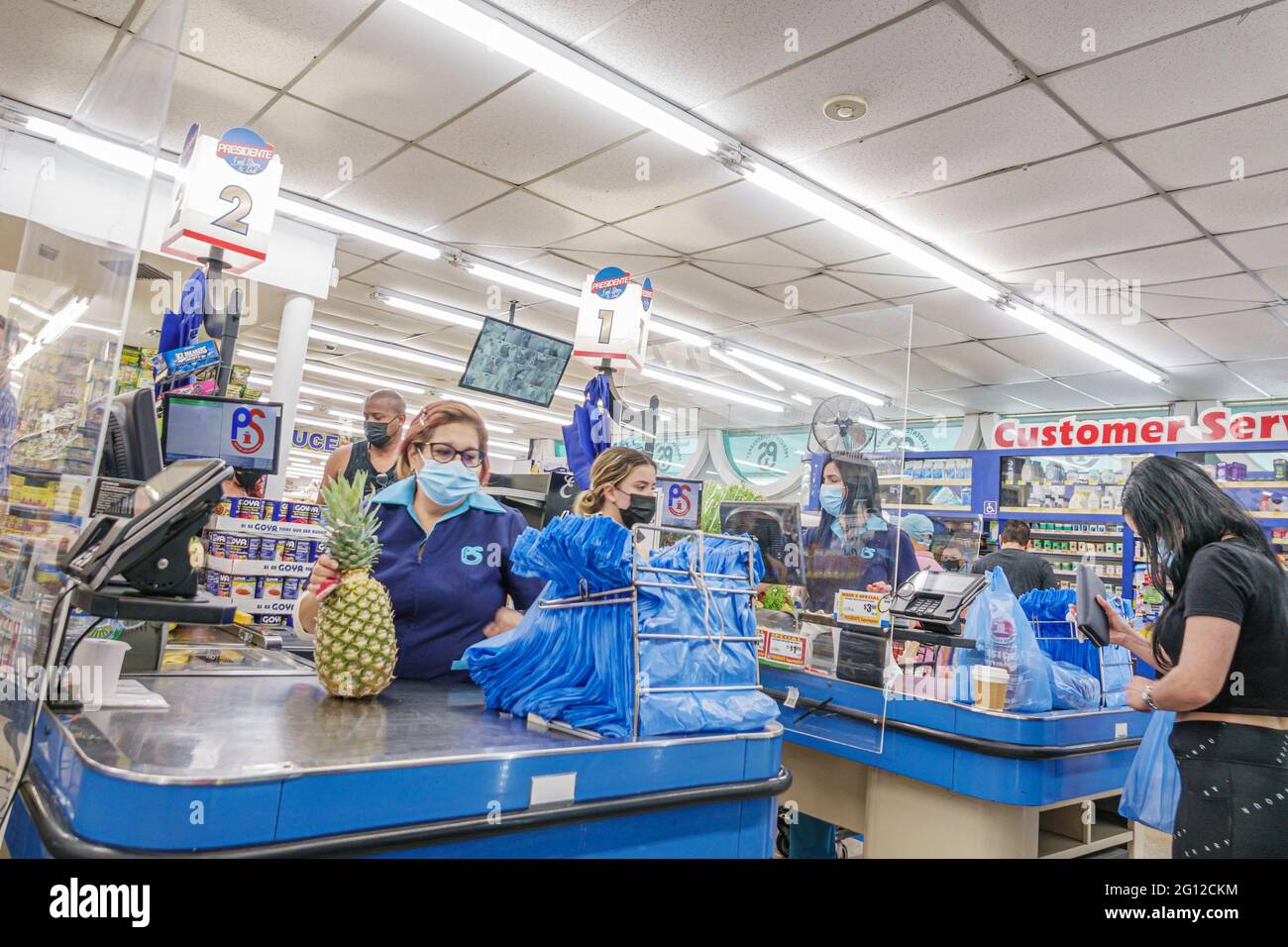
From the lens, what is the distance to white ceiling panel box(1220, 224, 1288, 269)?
607 cm

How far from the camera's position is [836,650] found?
3369 mm

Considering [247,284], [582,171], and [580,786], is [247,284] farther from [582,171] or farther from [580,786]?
[580,786]

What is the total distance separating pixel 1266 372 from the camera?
9672mm

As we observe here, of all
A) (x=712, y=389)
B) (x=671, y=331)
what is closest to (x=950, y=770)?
(x=712, y=389)

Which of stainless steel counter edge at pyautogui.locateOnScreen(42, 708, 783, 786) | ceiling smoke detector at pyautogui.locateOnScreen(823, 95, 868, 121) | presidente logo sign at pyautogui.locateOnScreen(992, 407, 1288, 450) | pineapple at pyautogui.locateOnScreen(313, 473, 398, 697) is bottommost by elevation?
stainless steel counter edge at pyautogui.locateOnScreen(42, 708, 783, 786)

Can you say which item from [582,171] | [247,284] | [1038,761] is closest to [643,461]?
[1038,761]

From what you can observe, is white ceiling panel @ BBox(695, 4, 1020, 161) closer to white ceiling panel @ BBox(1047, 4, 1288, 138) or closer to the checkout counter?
white ceiling panel @ BBox(1047, 4, 1288, 138)

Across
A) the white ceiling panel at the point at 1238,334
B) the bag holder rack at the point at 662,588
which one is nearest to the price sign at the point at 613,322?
the bag holder rack at the point at 662,588

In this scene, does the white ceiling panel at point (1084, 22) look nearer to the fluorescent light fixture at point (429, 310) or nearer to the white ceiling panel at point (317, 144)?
the white ceiling panel at point (317, 144)

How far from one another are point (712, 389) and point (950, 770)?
2.20 m

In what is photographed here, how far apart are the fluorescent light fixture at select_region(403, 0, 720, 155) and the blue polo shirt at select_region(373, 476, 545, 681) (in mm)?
2983

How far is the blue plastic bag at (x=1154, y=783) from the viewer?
2.60 meters

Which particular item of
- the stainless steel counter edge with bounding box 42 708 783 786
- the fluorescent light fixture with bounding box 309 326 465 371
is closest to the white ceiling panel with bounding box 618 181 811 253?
the stainless steel counter edge with bounding box 42 708 783 786
